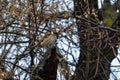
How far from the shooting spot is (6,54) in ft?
14.9

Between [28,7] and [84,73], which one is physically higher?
[28,7]

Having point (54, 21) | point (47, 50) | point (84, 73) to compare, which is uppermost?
point (54, 21)

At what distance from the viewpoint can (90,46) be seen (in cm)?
509

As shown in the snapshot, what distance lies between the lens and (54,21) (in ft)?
14.8

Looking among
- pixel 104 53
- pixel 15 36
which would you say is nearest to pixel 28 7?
pixel 15 36

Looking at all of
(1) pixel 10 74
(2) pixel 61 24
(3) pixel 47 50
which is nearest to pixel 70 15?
(2) pixel 61 24

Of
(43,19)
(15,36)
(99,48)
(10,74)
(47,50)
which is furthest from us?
(99,48)

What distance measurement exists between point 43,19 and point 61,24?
0.28 metres

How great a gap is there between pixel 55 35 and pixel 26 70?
650 mm

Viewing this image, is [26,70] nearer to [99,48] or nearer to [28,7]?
[28,7]

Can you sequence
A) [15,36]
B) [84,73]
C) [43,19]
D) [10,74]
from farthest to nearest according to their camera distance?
[84,73]
[15,36]
[43,19]
[10,74]

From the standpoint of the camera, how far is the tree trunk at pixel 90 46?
15.6ft

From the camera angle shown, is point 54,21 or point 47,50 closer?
point 47,50

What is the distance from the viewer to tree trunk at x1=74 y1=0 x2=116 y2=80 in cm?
475
